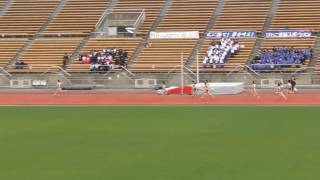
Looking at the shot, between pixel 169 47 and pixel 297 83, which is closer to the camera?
pixel 297 83

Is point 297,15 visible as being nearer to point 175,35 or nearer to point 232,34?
point 232,34

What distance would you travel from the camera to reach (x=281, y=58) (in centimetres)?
4400

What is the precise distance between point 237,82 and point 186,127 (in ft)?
70.0

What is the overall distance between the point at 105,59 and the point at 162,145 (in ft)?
101

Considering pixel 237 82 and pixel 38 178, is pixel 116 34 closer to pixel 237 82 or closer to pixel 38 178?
pixel 237 82

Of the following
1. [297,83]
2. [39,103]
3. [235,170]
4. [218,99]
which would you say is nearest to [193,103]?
[218,99]

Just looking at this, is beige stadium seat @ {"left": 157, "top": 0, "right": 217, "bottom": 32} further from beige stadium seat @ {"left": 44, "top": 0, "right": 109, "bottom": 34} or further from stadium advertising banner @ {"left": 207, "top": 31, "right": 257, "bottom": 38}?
beige stadium seat @ {"left": 44, "top": 0, "right": 109, "bottom": 34}

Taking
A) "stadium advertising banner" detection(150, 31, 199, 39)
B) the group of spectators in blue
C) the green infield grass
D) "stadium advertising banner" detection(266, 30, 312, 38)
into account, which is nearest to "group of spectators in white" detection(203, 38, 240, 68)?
"stadium advertising banner" detection(150, 31, 199, 39)

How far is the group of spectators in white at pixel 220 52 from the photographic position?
4500cm

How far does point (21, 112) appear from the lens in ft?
91.2

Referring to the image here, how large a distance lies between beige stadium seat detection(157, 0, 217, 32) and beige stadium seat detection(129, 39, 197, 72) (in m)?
1.88

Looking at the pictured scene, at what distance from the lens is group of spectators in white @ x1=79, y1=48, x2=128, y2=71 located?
45438 mm

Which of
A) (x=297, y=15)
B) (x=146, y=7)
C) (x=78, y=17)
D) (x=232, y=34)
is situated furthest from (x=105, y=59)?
(x=297, y=15)

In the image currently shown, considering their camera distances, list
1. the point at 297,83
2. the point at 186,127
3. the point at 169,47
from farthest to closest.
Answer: the point at 169,47, the point at 297,83, the point at 186,127
